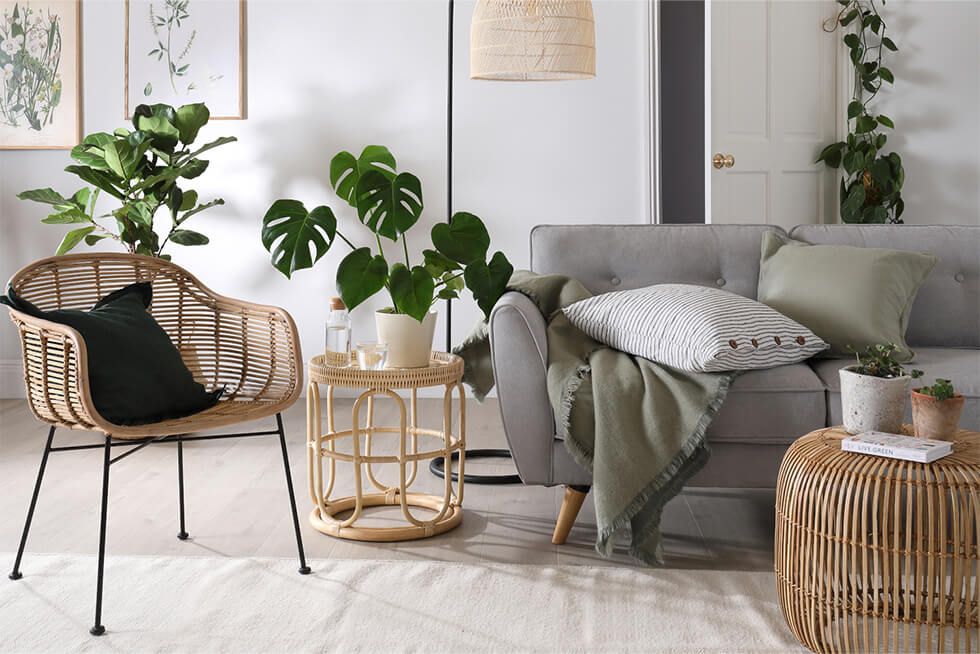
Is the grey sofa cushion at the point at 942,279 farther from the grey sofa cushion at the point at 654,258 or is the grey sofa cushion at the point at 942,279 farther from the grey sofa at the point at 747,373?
the grey sofa cushion at the point at 654,258

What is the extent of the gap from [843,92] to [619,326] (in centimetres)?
260

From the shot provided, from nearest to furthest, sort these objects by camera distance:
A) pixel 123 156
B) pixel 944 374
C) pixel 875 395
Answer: pixel 875 395, pixel 944 374, pixel 123 156

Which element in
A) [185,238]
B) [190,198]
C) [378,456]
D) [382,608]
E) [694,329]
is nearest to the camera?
[382,608]

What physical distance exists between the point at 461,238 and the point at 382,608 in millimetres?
953

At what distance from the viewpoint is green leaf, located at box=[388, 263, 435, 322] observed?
7.88 ft

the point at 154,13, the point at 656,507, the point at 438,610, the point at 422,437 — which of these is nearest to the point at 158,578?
the point at 438,610

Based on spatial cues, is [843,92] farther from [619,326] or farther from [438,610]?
[438,610]

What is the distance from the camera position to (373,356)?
2.46m

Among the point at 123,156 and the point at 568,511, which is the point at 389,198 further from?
the point at 123,156

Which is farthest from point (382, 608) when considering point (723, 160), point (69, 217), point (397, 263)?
point (723, 160)

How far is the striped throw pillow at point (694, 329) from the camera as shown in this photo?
7.53ft

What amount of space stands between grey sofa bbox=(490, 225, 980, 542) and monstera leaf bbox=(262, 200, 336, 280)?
0.48 m

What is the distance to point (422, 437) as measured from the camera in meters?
3.75

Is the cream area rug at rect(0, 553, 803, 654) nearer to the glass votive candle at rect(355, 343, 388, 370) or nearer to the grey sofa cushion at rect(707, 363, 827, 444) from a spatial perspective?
the grey sofa cushion at rect(707, 363, 827, 444)
